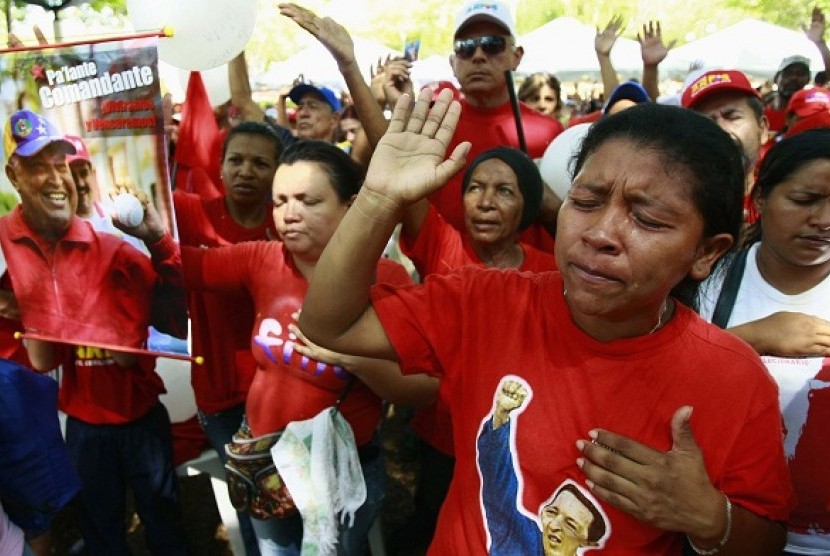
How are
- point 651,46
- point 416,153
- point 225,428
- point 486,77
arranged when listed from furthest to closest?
1. point 651,46
2. point 486,77
3. point 225,428
4. point 416,153

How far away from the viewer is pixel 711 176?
1193 millimetres

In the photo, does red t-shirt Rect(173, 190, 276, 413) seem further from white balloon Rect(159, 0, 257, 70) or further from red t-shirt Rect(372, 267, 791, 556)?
red t-shirt Rect(372, 267, 791, 556)

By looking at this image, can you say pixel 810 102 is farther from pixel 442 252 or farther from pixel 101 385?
pixel 101 385

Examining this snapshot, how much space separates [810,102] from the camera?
4152 millimetres

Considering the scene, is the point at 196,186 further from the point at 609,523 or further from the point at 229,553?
the point at 609,523

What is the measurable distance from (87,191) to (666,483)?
1914mm

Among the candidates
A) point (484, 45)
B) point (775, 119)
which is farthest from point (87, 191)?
point (775, 119)

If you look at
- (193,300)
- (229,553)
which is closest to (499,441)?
(193,300)

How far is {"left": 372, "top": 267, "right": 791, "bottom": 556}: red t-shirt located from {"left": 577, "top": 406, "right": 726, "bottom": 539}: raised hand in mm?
45

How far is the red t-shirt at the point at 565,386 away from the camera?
122cm

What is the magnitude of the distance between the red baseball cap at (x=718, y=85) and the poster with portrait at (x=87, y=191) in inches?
85.4

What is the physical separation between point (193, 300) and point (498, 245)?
1313 millimetres

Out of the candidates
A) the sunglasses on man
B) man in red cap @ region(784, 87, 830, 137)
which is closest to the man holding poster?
the sunglasses on man

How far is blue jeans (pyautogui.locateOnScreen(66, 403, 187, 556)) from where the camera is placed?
2.71 meters
